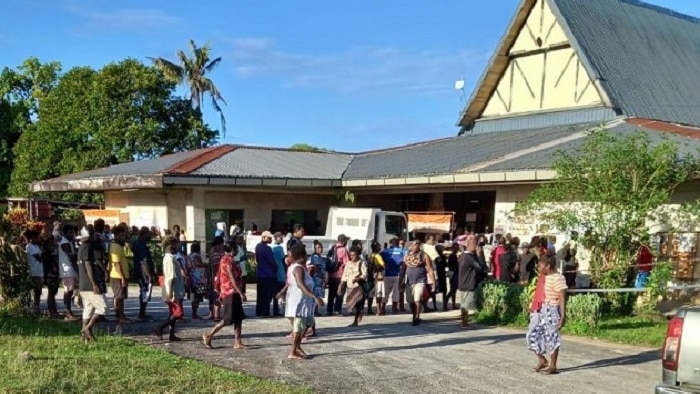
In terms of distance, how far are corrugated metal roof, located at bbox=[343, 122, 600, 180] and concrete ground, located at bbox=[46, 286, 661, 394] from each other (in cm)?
846

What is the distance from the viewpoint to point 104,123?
3534cm

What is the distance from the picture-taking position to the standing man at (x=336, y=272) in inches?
543

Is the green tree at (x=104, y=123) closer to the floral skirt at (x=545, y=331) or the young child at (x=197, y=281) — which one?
the young child at (x=197, y=281)

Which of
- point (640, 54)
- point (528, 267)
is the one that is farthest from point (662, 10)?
point (528, 267)

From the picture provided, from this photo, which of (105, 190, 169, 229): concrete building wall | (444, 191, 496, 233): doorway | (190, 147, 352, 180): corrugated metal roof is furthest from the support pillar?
(444, 191, 496, 233): doorway

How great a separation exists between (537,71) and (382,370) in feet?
55.2

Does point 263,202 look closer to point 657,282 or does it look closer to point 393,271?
point 393,271

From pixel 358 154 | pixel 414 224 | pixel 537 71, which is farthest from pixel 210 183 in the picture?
pixel 537 71

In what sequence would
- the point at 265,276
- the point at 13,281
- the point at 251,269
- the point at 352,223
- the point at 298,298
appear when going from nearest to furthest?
the point at 298,298 → the point at 13,281 → the point at 265,276 → the point at 251,269 → the point at 352,223

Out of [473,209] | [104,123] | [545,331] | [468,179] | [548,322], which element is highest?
[104,123]

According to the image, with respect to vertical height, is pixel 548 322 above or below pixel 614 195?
below

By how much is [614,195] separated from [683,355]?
7533mm

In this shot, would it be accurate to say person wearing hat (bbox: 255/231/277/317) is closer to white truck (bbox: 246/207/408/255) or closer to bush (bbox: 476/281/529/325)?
bush (bbox: 476/281/529/325)

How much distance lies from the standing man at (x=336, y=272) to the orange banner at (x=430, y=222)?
267 inches
